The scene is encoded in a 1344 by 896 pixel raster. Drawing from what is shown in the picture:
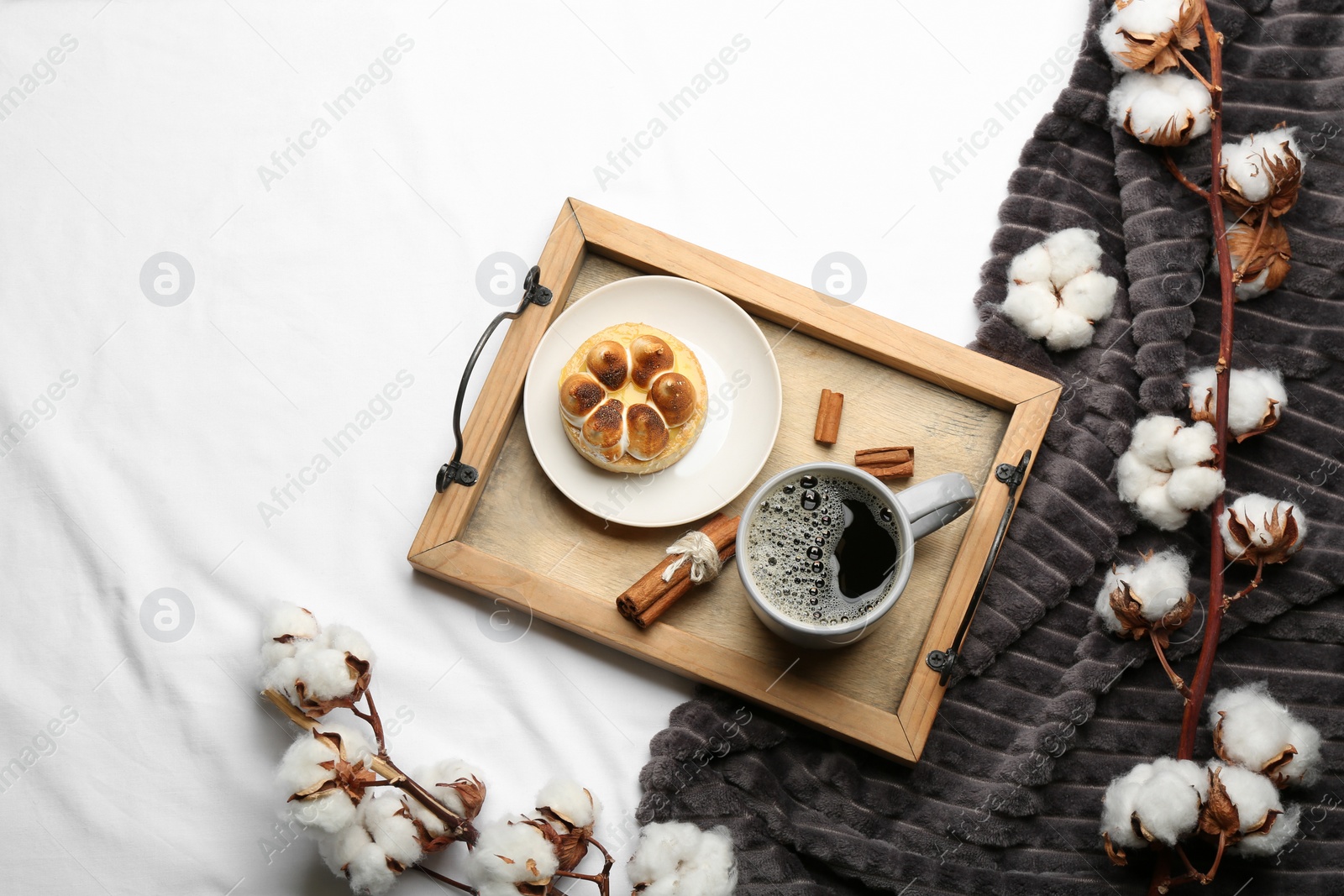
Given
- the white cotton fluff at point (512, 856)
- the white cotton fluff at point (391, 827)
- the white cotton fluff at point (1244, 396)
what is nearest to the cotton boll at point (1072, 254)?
the white cotton fluff at point (1244, 396)

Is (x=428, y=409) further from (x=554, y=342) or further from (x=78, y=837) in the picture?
(x=78, y=837)

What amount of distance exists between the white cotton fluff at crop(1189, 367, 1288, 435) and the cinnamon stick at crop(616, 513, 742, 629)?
0.65 metres

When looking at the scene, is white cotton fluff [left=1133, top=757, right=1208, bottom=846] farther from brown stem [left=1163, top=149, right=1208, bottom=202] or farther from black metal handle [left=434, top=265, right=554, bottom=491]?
black metal handle [left=434, top=265, right=554, bottom=491]

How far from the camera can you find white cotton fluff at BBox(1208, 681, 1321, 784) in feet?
3.51

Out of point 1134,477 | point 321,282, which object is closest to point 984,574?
point 1134,477

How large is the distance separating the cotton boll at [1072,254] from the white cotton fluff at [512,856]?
1.02 metres

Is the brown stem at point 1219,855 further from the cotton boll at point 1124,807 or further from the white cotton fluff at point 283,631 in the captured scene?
the white cotton fluff at point 283,631

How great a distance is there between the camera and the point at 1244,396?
1166mm

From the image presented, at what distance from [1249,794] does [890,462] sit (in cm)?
57

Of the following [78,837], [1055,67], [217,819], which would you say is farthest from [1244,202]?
[78,837]

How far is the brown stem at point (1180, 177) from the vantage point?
4.01 ft

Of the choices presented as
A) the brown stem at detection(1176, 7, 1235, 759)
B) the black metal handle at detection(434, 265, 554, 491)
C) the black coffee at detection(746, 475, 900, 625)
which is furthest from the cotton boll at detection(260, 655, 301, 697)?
the brown stem at detection(1176, 7, 1235, 759)

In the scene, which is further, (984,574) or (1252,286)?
(1252,286)

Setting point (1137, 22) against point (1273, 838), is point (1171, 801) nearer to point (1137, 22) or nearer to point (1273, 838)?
point (1273, 838)
